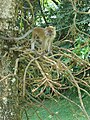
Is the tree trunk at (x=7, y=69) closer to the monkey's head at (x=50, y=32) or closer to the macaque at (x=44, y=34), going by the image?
the macaque at (x=44, y=34)

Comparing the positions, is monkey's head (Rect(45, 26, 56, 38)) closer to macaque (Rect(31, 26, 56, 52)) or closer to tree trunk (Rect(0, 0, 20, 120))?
macaque (Rect(31, 26, 56, 52))

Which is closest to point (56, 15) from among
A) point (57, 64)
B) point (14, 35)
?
point (14, 35)

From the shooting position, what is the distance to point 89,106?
17.5 ft

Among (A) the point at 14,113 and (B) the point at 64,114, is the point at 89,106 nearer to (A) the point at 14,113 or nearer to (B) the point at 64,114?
Result: (B) the point at 64,114

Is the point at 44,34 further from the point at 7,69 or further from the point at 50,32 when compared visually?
the point at 7,69

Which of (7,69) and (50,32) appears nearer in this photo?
(7,69)

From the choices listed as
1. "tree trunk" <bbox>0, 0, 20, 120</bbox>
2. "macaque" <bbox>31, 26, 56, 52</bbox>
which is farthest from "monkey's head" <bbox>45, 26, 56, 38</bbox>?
"tree trunk" <bbox>0, 0, 20, 120</bbox>

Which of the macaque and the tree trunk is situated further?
the macaque

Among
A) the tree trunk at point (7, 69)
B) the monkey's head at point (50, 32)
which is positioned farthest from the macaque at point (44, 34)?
the tree trunk at point (7, 69)

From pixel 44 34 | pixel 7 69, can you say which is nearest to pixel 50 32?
pixel 44 34

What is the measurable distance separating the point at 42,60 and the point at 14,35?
311mm

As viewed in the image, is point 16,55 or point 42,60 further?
point 16,55

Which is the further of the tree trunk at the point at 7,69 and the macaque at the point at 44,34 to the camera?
the macaque at the point at 44,34

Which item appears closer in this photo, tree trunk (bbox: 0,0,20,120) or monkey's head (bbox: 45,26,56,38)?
tree trunk (bbox: 0,0,20,120)
